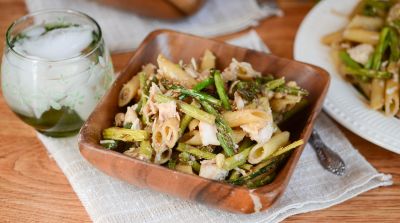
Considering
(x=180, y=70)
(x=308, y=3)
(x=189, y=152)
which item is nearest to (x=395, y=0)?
(x=308, y=3)

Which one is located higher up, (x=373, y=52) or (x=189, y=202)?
(x=373, y=52)

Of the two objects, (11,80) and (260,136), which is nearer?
(260,136)

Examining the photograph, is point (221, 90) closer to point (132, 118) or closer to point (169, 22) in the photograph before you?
point (132, 118)

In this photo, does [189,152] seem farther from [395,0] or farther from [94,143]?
[395,0]

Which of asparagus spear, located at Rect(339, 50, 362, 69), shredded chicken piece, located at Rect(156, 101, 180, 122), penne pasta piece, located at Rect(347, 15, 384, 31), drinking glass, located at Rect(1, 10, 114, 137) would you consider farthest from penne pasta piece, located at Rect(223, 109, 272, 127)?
penne pasta piece, located at Rect(347, 15, 384, 31)

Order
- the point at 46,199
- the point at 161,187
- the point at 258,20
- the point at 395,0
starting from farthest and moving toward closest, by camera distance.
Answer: the point at 258,20, the point at 395,0, the point at 46,199, the point at 161,187

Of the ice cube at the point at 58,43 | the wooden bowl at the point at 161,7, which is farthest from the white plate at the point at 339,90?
the ice cube at the point at 58,43

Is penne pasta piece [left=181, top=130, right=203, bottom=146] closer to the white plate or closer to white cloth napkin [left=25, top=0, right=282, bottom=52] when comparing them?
the white plate

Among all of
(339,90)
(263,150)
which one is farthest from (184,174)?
(339,90)
